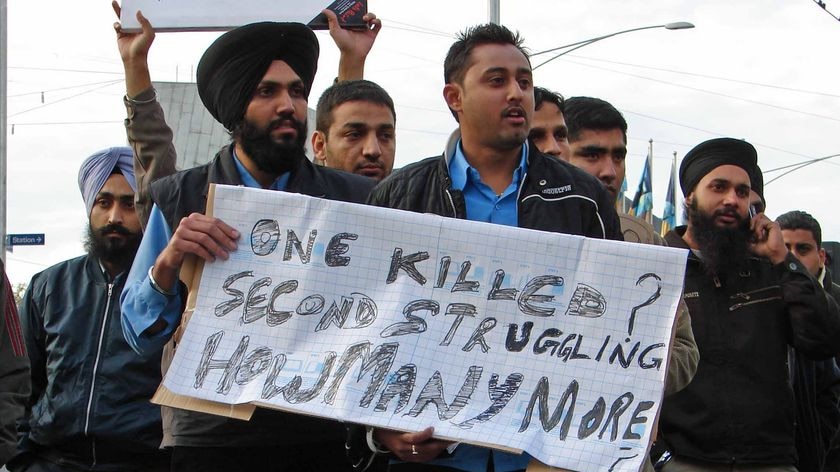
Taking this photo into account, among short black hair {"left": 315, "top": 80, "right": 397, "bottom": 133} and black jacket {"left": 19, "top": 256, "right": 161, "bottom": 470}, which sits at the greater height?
short black hair {"left": 315, "top": 80, "right": 397, "bottom": 133}

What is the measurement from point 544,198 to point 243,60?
4.17 ft

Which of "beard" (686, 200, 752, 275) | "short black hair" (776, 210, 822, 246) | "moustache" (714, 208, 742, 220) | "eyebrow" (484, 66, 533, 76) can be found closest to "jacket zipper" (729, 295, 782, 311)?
"beard" (686, 200, 752, 275)

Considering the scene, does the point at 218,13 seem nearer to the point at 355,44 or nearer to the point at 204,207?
the point at 355,44

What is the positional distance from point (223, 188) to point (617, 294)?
1.22m

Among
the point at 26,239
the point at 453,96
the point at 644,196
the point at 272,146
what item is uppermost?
the point at 644,196

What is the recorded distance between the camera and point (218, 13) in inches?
213

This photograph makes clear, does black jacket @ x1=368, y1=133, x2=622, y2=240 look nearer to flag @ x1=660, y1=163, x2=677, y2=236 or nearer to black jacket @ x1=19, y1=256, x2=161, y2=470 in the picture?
black jacket @ x1=19, y1=256, x2=161, y2=470

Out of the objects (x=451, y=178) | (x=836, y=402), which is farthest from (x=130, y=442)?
(x=836, y=402)

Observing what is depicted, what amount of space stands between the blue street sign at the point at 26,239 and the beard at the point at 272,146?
18.9 m

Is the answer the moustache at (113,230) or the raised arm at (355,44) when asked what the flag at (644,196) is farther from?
the moustache at (113,230)

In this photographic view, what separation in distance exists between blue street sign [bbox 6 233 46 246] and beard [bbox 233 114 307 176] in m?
18.9

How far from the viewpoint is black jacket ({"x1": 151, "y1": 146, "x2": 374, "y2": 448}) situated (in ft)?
13.0

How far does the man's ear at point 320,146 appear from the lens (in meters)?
6.02

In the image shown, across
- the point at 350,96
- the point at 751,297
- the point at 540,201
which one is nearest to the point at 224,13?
the point at 350,96
